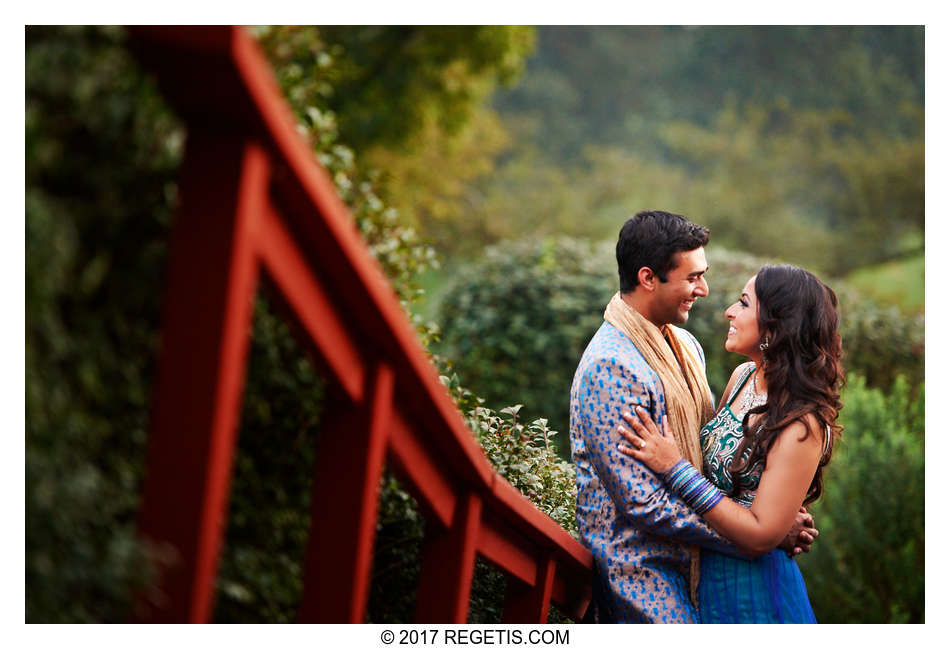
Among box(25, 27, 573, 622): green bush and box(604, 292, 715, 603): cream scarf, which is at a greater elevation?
box(604, 292, 715, 603): cream scarf

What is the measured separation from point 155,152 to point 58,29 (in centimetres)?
20

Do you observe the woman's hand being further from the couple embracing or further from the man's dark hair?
the man's dark hair

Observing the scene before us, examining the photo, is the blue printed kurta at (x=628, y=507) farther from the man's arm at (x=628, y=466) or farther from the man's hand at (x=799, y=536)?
the man's hand at (x=799, y=536)

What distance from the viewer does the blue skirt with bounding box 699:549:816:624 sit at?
109 inches

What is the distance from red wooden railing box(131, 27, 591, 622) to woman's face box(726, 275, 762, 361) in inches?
54.7

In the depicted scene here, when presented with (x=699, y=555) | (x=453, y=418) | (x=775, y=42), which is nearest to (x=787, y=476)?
(x=699, y=555)

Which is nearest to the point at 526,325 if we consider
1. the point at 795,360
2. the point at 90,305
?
the point at 795,360

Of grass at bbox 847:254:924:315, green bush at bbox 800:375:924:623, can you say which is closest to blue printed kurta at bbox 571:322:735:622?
green bush at bbox 800:375:924:623

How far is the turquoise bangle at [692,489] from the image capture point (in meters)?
2.67

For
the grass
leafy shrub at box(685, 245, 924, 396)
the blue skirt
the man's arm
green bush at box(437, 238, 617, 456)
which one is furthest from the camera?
the grass

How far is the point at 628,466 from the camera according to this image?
2.67 metres

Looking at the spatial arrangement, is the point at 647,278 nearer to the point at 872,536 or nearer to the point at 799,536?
the point at 799,536

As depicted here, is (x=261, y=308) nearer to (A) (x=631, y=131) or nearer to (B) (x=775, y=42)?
(A) (x=631, y=131)
